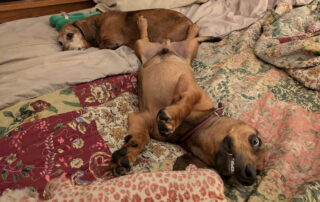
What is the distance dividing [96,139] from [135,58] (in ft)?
3.44

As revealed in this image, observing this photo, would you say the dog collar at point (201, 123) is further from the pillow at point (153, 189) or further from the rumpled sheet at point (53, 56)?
the rumpled sheet at point (53, 56)

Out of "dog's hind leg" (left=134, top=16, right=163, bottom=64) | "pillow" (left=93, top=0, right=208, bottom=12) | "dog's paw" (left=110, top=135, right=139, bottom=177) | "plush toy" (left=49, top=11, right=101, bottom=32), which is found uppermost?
"pillow" (left=93, top=0, right=208, bottom=12)

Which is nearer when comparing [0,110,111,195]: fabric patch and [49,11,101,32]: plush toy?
[0,110,111,195]: fabric patch

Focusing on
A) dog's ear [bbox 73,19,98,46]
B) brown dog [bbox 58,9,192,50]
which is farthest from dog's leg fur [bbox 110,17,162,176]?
dog's ear [bbox 73,19,98,46]

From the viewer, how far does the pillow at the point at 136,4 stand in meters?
2.92

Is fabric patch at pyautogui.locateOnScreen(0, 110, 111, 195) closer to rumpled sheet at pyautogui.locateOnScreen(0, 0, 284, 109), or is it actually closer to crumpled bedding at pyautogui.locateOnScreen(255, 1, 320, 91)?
rumpled sheet at pyautogui.locateOnScreen(0, 0, 284, 109)

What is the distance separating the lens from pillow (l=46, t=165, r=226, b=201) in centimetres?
102

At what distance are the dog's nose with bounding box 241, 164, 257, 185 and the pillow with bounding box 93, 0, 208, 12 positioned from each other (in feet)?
7.63

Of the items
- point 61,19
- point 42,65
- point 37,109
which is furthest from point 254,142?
point 61,19

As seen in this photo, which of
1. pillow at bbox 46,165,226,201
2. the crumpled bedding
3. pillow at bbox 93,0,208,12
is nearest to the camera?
pillow at bbox 46,165,226,201

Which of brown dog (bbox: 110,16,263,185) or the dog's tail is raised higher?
the dog's tail

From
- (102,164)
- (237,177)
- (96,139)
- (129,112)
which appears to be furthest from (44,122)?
(237,177)

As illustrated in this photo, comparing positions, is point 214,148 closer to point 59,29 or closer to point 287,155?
point 287,155

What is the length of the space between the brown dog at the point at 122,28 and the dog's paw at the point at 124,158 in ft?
4.58
